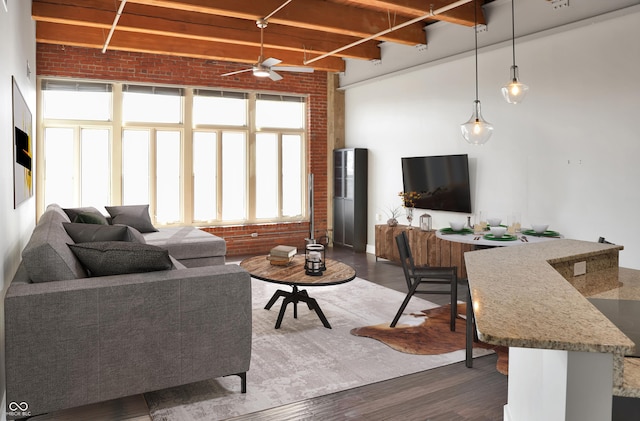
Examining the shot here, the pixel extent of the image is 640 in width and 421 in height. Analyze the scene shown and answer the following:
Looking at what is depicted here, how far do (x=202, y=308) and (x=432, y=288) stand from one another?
3848 mm

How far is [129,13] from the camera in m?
6.18

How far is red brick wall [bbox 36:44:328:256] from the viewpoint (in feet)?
24.1

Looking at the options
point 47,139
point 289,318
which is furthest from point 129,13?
point 289,318

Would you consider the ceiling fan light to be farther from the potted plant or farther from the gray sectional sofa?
the potted plant

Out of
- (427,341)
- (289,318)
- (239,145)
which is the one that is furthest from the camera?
(239,145)

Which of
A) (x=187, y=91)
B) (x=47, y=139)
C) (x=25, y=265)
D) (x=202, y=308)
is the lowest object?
(x=202, y=308)

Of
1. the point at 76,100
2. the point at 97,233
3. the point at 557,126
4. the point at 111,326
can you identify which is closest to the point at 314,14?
the point at 557,126

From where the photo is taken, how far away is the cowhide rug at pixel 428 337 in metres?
3.85

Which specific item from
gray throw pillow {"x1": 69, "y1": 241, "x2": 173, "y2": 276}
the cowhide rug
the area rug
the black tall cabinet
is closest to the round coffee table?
the area rug

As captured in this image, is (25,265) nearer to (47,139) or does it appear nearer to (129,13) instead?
(129,13)

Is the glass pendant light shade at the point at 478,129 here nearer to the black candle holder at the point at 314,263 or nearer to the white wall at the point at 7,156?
the black candle holder at the point at 314,263

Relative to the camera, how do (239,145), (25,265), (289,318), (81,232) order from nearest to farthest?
(25,265) < (81,232) < (289,318) < (239,145)

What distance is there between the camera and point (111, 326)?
8.63 feet

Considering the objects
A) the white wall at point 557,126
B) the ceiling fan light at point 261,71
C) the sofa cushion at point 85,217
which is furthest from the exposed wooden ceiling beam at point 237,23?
the sofa cushion at point 85,217
